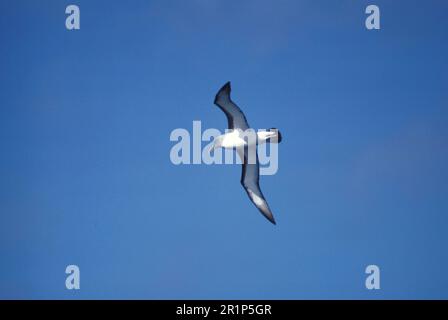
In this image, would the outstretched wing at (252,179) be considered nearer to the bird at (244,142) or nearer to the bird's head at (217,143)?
the bird at (244,142)

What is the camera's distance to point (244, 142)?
27.6m

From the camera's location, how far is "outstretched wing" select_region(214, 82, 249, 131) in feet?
90.9

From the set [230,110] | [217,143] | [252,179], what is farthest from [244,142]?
[252,179]

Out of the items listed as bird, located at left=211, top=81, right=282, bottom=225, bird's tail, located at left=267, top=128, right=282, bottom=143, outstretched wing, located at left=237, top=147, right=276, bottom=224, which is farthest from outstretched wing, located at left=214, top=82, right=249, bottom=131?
bird's tail, located at left=267, top=128, right=282, bottom=143

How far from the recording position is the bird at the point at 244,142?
89.9 ft

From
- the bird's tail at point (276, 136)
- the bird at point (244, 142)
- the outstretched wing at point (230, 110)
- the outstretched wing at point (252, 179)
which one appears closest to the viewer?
the bird's tail at point (276, 136)

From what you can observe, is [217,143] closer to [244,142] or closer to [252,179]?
[244,142]

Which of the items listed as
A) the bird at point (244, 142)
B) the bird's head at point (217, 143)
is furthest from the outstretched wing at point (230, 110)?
the bird's head at point (217, 143)

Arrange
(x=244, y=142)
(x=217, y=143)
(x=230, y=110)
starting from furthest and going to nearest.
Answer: (x=230, y=110)
(x=244, y=142)
(x=217, y=143)

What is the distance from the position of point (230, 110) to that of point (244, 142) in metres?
1.48

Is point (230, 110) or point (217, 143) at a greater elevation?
point (230, 110)
